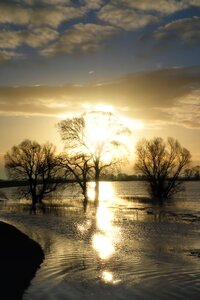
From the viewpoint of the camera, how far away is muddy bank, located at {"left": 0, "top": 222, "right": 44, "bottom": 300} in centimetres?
1216

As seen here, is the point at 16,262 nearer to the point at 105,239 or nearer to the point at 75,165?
the point at 105,239

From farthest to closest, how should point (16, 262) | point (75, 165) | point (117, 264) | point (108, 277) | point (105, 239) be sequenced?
point (75, 165) < point (105, 239) < point (117, 264) < point (16, 262) < point (108, 277)

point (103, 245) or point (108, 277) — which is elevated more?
point (103, 245)

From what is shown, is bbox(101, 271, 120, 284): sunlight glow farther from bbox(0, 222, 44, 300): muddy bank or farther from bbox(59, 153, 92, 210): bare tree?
bbox(59, 153, 92, 210): bare tree

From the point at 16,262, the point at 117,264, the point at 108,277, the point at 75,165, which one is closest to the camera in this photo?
the point at 108,277

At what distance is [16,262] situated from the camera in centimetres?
1591

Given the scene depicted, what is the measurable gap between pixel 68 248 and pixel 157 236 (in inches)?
265

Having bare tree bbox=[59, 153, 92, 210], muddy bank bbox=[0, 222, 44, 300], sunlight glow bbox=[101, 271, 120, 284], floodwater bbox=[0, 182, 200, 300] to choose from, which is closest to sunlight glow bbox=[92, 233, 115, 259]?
floodwater bbox=[0, 182, 200, 300]

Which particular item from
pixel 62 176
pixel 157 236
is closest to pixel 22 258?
pixel 157 236

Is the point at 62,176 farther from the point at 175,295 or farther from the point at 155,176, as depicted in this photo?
the point at 175,295

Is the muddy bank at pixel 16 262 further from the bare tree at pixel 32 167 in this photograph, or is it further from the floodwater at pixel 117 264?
the bare tree at pixel 32 167

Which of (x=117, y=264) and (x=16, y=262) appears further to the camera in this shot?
→ (x=117, y=264)

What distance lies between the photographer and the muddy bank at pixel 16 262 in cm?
1216

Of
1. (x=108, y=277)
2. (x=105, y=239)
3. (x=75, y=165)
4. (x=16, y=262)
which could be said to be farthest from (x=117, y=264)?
(x=75, y=165)
